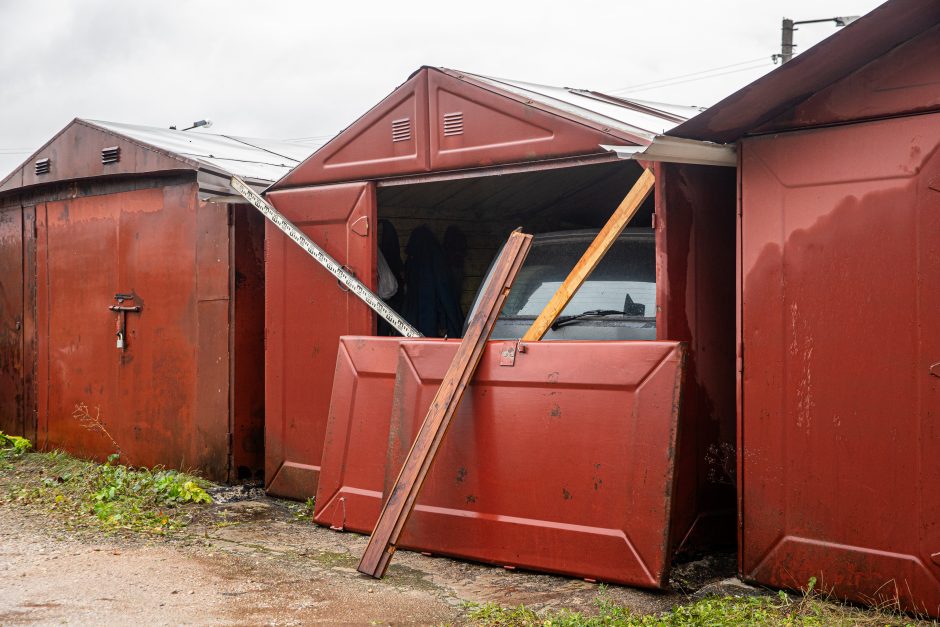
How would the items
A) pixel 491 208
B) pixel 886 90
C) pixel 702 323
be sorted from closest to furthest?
pixel 886 90 < pixel 702 323 < pixel 491 208

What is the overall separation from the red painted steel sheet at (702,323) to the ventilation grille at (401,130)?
200 centimetres

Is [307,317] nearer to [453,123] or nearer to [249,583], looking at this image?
[453,123]

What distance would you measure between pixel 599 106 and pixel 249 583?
13.0ft

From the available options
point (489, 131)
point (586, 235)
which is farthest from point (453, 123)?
point (586, 235)

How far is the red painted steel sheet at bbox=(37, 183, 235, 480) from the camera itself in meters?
7.94

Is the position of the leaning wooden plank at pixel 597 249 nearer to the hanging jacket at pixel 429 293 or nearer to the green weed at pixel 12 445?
the hanging jacket at pixel 429 293

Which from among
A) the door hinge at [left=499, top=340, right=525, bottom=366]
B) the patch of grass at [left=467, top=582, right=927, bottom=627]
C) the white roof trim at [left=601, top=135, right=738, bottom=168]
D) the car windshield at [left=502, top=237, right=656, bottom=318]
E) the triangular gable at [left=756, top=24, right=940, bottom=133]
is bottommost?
the patch of grass at [left=467, top=582, right=927, bottom=627]

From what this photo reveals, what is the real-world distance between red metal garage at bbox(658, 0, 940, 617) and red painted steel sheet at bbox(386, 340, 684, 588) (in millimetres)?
492

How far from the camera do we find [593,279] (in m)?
6.36

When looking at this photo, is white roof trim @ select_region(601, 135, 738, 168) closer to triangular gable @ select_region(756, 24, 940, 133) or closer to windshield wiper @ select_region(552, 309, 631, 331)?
triangular gable @ select_region(756, 24, 940, 133)

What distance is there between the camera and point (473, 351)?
5.45m

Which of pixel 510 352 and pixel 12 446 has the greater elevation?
pixel 510 352

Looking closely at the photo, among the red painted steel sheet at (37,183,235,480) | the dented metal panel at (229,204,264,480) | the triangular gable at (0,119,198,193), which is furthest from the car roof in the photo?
the triangular gable at (0,119,198,193)

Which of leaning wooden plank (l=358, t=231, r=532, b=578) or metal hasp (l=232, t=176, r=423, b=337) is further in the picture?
metal hasp (l=232, t=176, r=423, b=337)
